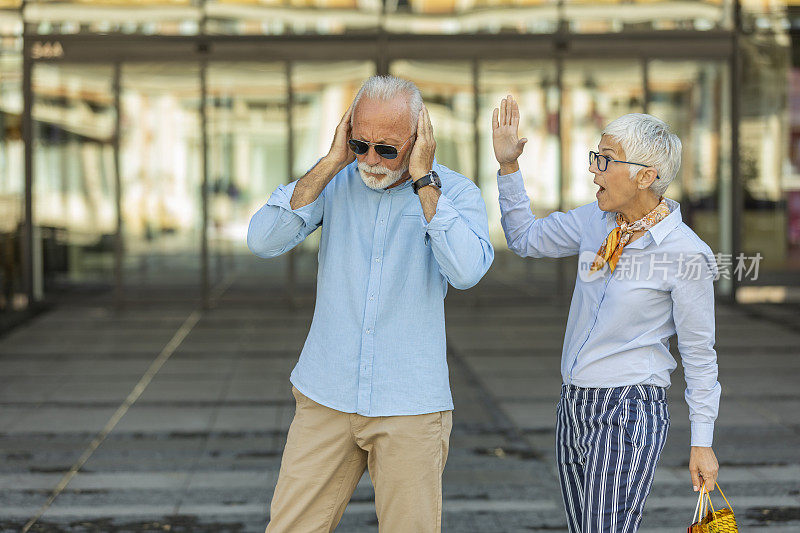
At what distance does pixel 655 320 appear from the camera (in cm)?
266

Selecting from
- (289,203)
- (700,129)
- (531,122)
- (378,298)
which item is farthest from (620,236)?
(700,129)

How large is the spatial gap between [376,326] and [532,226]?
592 mm

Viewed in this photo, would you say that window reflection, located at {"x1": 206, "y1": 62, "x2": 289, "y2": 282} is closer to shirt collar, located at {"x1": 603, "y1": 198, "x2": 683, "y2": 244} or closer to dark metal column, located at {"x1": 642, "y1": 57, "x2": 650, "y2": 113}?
dark metal column, located at {"x1": 642, "y1": 57, "x2": 650, "y2": 113}

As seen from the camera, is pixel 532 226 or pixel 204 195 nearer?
pixel 532 226

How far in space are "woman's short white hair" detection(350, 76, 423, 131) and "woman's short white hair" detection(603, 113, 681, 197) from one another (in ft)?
1.67

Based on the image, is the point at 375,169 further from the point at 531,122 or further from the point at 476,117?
the point at 531,122

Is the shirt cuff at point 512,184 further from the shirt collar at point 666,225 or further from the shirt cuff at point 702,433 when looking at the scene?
the shirt cuff at point 702,433

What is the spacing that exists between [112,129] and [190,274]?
1894mm

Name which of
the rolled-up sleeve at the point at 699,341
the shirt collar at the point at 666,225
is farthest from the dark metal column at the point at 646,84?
the rolled-up sleeve at the point at 699,341

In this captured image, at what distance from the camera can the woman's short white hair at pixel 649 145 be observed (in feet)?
8.55

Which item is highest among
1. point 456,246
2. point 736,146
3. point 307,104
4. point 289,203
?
point 307,104

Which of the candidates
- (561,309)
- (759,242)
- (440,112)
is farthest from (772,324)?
(440,112)

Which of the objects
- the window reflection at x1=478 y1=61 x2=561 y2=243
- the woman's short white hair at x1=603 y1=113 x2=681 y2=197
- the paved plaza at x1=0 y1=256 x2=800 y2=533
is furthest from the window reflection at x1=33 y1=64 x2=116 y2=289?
the woman's short white hair at x1=603 y1=113 x2=681 y2=197

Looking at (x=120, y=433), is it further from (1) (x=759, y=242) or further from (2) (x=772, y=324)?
A: (1) (x=759, y=242)
